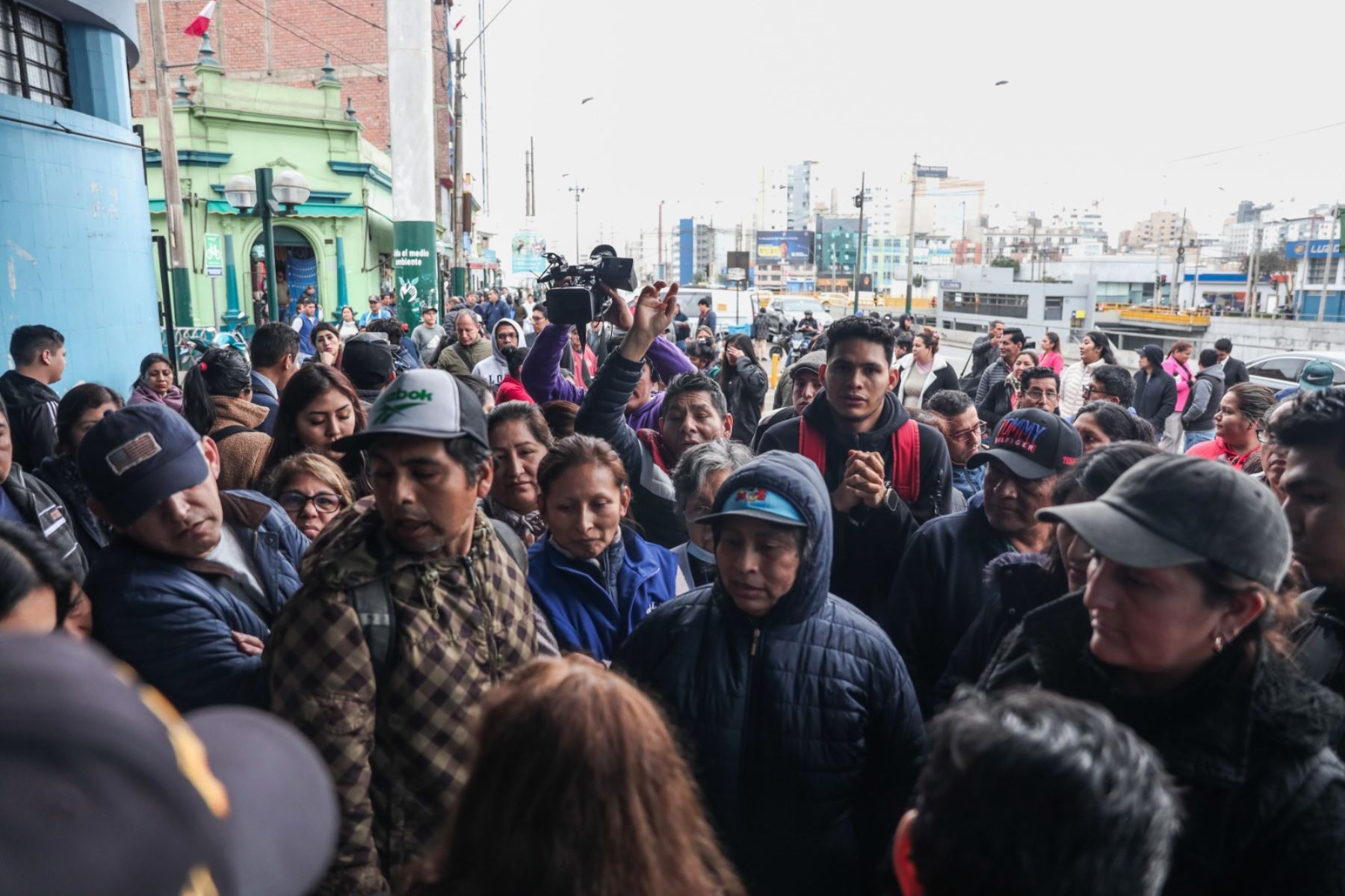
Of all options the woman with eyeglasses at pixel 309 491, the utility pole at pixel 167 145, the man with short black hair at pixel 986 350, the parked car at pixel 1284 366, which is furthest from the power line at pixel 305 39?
the woman with eyeglasses at pixel 309 491

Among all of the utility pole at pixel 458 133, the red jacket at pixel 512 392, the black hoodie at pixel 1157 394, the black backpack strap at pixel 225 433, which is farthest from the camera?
the utility pole at pixel 458 133

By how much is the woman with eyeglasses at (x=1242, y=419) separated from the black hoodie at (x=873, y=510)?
2.15 m

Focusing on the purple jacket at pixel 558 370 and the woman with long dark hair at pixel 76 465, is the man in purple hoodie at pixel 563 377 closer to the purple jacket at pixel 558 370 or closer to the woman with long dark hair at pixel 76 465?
the purple jacket at pixel 558 370

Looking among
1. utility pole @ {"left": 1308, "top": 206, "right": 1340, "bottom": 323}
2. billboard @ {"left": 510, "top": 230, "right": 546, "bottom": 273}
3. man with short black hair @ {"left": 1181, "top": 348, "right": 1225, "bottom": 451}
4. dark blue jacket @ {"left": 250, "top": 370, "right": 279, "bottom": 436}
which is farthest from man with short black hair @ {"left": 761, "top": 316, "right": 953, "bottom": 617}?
utility pole @ {"left": 1308, "top": 206, "right": 1340, "bottom": 323}

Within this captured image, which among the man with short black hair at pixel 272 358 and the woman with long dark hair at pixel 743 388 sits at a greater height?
the man with short black hair at pixel 272 358

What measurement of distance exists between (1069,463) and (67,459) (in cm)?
430

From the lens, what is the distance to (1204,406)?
8.62 meters

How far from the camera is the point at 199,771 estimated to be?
0.82 m

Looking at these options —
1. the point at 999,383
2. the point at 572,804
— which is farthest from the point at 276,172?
the point at 572,804

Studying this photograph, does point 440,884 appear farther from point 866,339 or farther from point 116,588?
point 866,339

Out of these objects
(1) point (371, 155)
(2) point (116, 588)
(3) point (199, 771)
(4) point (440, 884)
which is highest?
(1) point (371, 155)

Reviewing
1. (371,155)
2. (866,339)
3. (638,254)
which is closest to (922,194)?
(638,254)

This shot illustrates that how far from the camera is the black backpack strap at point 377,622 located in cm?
182

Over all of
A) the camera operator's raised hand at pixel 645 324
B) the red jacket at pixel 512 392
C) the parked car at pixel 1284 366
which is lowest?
the parked car at pixel 1284 366
